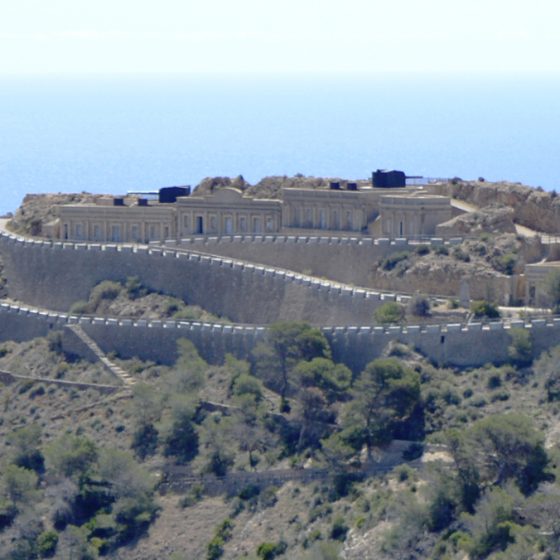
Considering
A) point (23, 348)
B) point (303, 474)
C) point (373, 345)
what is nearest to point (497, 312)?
point (373, 345)

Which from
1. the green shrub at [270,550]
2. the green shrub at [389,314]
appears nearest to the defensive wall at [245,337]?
the green shrub at [389,314]

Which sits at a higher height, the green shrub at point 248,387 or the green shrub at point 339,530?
the green shrub at point 248,387

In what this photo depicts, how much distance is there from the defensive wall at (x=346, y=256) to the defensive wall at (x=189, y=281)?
1.07 metres

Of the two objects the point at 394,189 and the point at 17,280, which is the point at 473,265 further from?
the point at 17,280

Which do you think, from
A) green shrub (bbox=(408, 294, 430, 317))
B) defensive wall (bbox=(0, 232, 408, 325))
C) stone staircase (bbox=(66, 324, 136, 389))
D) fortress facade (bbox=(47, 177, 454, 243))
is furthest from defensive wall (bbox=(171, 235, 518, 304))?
stone staircase (bbox=(66, 324, 136, 389))

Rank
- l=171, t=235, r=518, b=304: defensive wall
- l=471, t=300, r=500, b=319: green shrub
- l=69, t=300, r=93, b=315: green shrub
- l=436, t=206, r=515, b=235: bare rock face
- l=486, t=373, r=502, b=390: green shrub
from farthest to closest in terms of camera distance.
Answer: l=69, t=300, r=93, b=315: green shrub → l=436, t=206, r=515, b=235: bare rock face → l=171, t=235, r=518, b=304: defensive wall → l=471, t=300, r=500, b=319: green shrub → l=486, t=373, r=502, b=390: green shrub

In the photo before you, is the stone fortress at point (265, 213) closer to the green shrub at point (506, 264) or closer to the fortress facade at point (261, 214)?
the fortress facade at point (261, 214)

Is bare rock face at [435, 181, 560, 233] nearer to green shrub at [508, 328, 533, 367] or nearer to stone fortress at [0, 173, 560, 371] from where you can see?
stone fortress at [0, 173, 560, 371]

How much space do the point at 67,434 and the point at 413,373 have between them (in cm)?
1042

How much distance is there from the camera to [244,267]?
262 feet

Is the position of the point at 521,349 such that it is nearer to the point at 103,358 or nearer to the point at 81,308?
the point at 103,358

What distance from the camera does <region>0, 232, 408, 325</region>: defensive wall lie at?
75.8 metres

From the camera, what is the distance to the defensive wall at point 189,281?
7581 centimetres

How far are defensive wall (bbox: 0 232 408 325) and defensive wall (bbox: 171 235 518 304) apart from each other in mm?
1069
